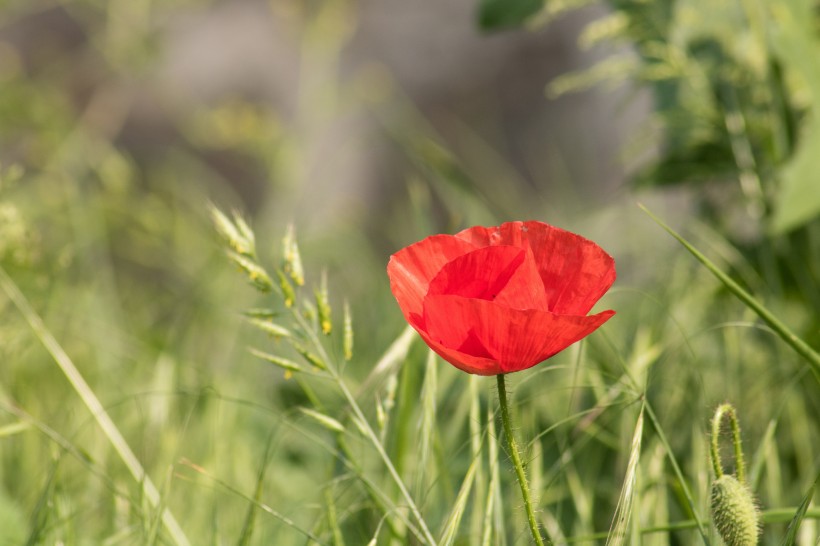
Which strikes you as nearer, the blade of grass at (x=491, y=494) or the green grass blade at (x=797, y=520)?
the green grass blade at (x=797, y=520)

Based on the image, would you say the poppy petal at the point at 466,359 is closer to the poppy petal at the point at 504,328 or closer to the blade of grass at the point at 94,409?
the poppy petal at the point at 504,328

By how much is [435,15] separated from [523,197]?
0.74m

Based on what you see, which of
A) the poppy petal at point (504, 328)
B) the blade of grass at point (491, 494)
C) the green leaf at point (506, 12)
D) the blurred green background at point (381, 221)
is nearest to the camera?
the poppy petal at point (504, 328)

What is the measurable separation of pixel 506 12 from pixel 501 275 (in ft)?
2.25

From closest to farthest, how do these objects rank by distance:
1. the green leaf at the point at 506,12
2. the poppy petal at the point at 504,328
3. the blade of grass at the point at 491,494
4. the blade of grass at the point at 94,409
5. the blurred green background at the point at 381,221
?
the poppy petal at the point at 504,328 < the blade of grass at the point at 491,494 < the blade of grass at the point at 94,409 < the blurred green background at the point at 381,221 < the green leaf at the point at 506,12

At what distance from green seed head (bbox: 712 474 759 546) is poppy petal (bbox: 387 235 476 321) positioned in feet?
0.72

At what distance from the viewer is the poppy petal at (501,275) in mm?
570

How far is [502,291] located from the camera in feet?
1.89

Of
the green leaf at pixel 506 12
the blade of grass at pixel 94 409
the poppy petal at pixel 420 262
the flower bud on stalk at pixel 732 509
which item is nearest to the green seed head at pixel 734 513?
the flower bud on stalk at pixel 732 509

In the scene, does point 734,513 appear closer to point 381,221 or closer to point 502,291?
point 502,291

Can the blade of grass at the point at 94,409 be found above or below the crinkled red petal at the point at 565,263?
below

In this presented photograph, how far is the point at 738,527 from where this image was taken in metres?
0.57

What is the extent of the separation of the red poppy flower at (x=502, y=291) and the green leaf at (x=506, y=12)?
606 millimetres

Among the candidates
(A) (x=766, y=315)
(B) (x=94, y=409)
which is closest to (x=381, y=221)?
(B) (x=94, y=409)
